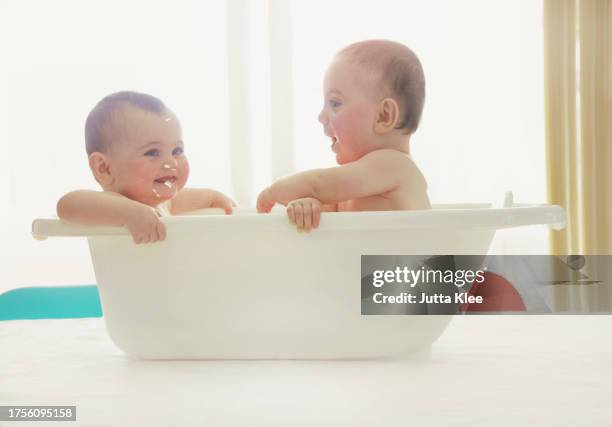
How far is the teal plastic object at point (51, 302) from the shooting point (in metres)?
2.30

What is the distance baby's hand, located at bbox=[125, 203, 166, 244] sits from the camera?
3.43 ft

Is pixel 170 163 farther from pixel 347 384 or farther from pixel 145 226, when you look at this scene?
pixel 347 384

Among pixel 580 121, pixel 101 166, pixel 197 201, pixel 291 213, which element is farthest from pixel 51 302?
pixel 580 121

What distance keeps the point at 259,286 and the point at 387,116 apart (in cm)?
40

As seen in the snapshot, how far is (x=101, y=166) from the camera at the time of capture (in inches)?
49.5

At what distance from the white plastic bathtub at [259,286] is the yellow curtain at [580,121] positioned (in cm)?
160

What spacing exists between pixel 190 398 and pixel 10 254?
1.96 metres

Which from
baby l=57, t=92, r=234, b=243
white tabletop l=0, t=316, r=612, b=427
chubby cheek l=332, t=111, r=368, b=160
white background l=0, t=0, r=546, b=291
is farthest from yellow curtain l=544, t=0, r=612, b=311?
baby l=57, t=92, r=234, b=243

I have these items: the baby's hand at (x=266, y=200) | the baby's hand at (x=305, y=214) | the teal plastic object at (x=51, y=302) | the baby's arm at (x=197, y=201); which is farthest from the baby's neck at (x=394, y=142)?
the teal plastic object at (x=51, y=302)

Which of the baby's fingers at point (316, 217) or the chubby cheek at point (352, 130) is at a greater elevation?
the chubby cheek at point (352, 130)

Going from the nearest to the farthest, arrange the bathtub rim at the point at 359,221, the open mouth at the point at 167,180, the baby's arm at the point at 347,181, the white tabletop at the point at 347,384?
the white tabletop at the point at 347,384
the bathtub rim at the point at 359,221
the baby's arm at the point at 347,181
the open mouth at the point at 167,180

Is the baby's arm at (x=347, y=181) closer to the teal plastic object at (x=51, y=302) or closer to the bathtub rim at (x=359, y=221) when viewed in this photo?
the bathtub rim at (x=359, y=221)

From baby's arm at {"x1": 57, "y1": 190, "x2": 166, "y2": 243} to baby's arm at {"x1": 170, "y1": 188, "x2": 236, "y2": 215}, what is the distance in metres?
0.41

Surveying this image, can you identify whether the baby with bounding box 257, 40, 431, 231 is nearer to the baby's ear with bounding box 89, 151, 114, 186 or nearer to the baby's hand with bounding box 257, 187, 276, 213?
the baby's hand with bounding box 257, 187, 276, 213
